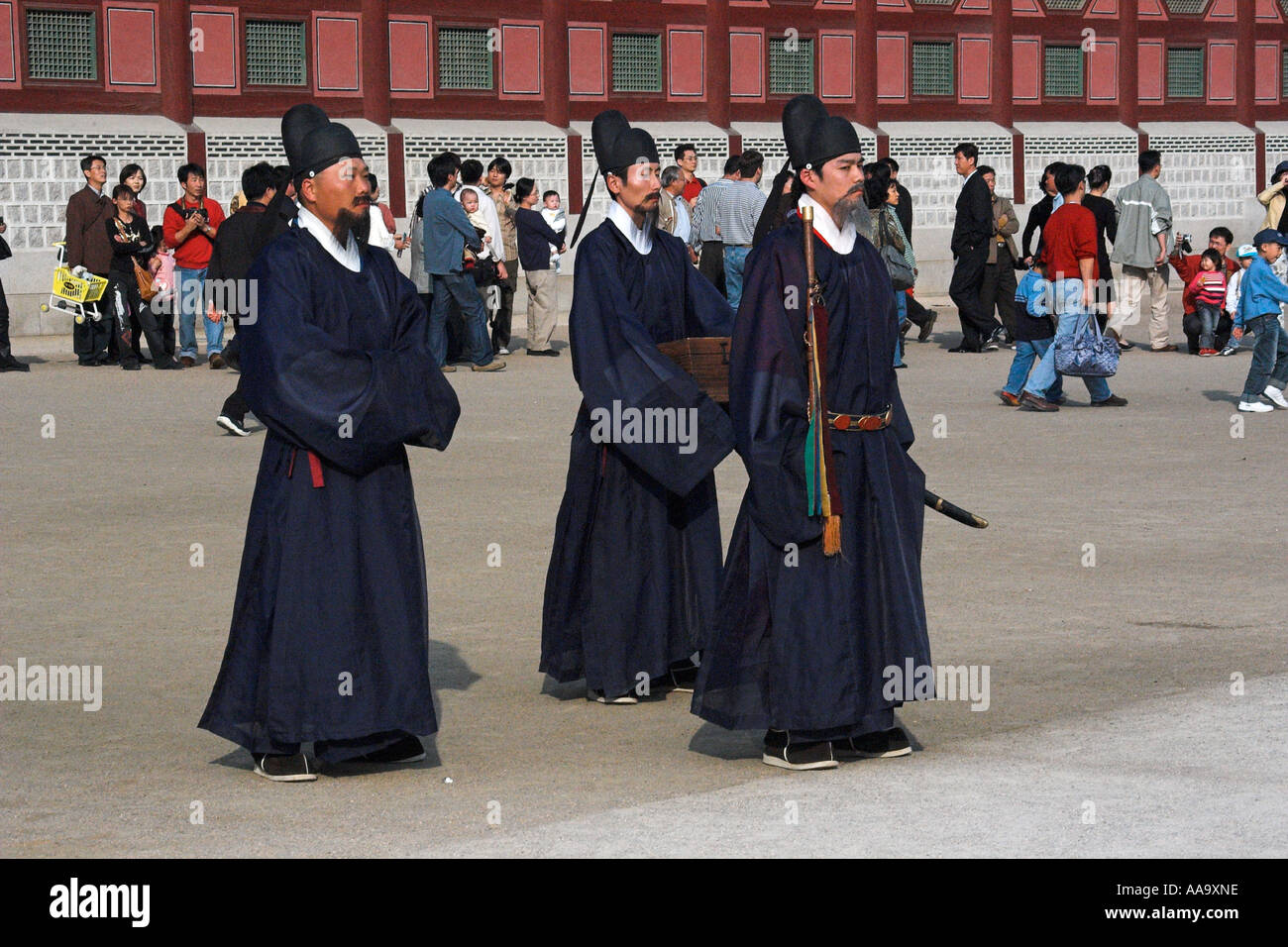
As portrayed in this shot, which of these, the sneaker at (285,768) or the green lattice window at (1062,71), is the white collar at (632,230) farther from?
the green lattice window at (1062,71)

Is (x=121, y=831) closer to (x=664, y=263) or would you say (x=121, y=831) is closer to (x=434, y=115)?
(x=664, y=263)

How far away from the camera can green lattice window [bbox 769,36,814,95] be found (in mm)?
27984

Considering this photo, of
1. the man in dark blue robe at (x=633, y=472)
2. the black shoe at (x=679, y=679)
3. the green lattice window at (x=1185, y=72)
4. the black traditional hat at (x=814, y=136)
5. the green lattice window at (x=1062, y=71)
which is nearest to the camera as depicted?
the black traditional hat at (x=814, y=136)

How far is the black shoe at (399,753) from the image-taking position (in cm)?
583

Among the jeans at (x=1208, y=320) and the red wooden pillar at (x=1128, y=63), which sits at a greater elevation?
the red wooden pillar at (x=1128, y=63)

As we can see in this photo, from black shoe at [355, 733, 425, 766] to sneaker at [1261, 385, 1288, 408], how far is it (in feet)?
31.0

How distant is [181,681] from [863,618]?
2436mm

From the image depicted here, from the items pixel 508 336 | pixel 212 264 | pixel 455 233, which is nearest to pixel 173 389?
pixel 212 264

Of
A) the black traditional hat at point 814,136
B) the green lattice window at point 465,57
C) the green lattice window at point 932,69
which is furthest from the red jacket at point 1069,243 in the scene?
the green lattice window at point 932,69

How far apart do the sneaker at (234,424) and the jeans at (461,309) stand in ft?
12.9

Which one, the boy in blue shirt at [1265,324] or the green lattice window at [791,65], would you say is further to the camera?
the green lattice window at [791,65]

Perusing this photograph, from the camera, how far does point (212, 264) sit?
52.3ft

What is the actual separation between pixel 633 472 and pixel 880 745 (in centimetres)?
144

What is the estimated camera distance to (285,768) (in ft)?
18.7
